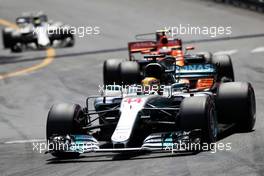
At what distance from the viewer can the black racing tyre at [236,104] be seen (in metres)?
15.6

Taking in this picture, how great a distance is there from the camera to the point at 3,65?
31.7m

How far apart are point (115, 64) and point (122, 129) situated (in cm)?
744

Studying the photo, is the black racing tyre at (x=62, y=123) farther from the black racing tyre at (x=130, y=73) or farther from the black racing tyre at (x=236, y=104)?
the black racing tyre at (x=130, y=73)

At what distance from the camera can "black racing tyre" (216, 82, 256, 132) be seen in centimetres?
1563

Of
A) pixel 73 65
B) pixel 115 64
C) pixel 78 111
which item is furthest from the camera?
pixel 73 65

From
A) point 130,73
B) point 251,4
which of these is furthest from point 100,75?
point 251,4

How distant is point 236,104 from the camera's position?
15.7 metres

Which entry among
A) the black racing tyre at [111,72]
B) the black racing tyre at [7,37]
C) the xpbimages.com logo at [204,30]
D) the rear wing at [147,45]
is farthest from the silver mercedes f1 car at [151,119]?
the xpbimages.com logo at [204,30]

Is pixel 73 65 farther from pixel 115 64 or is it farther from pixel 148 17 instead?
pixel 148 17

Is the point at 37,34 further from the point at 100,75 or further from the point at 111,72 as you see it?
the point at 111,72

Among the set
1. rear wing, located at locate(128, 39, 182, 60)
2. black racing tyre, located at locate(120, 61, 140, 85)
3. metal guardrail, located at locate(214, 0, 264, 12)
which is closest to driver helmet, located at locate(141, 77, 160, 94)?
black racing tyre, located at locate(120, 61, 140, 85)

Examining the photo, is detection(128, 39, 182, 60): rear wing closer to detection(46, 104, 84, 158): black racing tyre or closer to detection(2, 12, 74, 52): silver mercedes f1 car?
detection(46, 104, 84, 158): black racing tyre

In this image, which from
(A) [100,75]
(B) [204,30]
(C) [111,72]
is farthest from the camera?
(B) [204,30]

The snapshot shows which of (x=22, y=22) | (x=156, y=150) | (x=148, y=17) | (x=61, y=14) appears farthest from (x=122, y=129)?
(x=61, y=14)
